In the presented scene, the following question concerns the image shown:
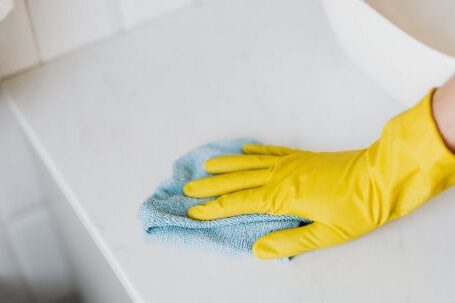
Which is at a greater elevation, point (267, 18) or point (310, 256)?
point (267, 18)

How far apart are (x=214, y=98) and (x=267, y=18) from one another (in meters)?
0.18

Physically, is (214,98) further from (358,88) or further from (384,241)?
(384,241)

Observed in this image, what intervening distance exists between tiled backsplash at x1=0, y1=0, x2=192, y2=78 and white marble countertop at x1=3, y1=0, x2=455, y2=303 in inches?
0.7

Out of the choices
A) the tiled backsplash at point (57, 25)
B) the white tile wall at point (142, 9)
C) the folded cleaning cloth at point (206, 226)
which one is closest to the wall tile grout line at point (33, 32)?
the tiled backsplash at point (57, 25)

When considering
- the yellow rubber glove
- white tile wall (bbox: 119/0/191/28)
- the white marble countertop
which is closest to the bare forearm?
the yellow rubber glove

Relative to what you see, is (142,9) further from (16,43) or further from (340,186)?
(340,186)

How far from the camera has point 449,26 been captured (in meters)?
0.92

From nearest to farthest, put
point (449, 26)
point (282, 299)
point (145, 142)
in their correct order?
point (282, 299) < point (145, 142) < point (449, 26)

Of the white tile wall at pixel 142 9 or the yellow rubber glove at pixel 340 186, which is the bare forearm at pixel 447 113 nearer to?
the yellow rubber glove at pixel 340 186

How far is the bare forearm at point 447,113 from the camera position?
0.60 m

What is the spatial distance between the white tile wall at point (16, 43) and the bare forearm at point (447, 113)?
491mm

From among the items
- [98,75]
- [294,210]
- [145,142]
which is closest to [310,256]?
[294,210]

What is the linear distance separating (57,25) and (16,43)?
0.06 meters

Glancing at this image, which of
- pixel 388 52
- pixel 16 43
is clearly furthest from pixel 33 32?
pixel 388 52
